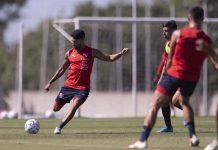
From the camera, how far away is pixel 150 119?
15.2 meters

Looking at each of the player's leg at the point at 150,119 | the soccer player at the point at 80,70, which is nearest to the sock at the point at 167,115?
the soccer player at the point at 80,70

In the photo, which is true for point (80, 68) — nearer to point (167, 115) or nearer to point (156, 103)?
point (167, 115)

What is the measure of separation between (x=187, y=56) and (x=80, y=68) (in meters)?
5.18

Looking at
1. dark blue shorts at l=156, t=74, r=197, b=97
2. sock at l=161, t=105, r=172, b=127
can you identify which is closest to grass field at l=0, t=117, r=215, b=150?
sock at l=161, t=105, r=172, b=127

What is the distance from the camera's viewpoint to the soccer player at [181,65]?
15.2m

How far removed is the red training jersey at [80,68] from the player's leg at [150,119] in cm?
497

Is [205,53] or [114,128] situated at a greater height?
[205,53]

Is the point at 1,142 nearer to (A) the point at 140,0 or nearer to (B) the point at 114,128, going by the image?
(B) the point at 114,128

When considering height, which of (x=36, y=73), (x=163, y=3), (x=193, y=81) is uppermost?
(x=193, y=81)

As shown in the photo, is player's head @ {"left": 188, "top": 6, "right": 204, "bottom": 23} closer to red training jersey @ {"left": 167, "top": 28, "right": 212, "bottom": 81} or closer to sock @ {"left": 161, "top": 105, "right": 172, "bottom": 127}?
red training jersey @ {"left": 167, "top": 28, "right": 212, "bottom": 81}

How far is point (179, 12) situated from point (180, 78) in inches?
2339

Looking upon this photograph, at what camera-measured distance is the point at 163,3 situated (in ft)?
272

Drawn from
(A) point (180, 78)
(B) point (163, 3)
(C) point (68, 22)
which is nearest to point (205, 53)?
(A) point (180, 78)

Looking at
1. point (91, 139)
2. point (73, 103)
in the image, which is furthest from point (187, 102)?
point (73, 103)
